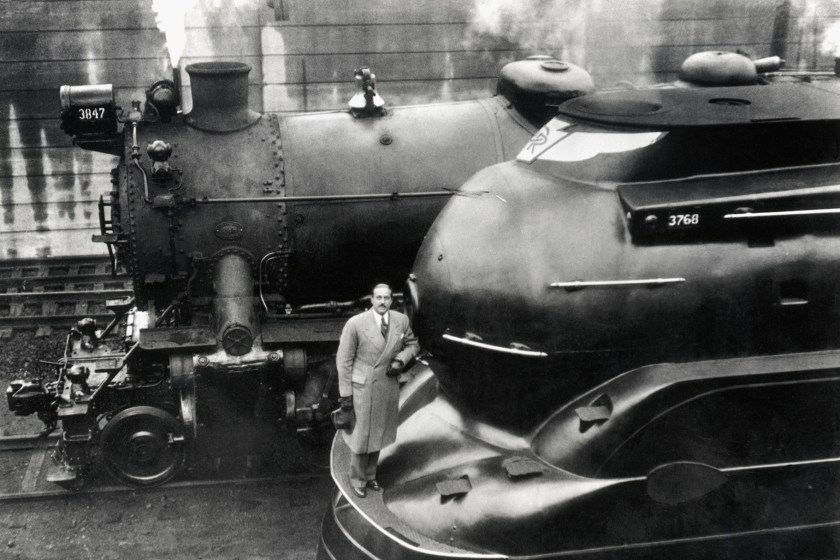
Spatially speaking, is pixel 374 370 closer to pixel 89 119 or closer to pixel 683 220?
pixel 683 220

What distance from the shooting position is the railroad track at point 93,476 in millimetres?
6383

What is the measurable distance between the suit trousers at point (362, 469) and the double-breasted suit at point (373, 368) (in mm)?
85

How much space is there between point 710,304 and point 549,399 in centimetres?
89

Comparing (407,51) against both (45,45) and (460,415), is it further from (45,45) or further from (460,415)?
(460,415)

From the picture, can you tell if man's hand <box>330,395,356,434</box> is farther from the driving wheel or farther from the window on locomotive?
the driving wheel

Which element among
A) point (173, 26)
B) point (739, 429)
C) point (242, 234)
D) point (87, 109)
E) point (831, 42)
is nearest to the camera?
point (739, 429)

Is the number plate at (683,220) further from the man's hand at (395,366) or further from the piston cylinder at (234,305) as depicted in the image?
the piston cylinder at (234,305)

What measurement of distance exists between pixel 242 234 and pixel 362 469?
2719 mm

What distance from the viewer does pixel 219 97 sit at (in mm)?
6742

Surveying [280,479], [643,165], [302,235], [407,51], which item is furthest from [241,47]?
[643,165]

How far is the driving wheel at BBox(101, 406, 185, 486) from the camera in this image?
6289 millimetres

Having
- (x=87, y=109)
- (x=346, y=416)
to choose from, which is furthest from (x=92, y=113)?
(x=346, y=416)

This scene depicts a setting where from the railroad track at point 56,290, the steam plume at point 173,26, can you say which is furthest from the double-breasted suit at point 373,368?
the railroad track at point 56,290

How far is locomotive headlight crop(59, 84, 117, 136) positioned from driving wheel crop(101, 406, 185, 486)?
234 cm
